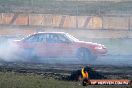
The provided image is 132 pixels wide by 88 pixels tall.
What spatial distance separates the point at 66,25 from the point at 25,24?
3523 millimetres

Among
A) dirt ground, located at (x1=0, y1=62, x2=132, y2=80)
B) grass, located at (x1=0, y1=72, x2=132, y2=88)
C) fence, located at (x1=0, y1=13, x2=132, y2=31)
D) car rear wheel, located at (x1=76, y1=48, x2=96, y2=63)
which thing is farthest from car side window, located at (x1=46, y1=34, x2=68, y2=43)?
fence, located at (x1=0, y1=13, x2=132, y2=31)

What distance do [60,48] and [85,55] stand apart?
4.00 ft

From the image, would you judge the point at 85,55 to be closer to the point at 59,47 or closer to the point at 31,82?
the point at 59,47

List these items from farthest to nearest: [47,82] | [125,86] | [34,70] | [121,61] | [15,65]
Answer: [121,61] < [15,65] < [34,70] < [47,82] < [125,86]

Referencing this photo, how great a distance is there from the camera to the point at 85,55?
19422 mm

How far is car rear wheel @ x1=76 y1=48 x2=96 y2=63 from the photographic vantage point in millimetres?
19312

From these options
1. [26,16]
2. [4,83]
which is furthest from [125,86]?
[26,16]

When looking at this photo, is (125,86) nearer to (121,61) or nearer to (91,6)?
(121,61)

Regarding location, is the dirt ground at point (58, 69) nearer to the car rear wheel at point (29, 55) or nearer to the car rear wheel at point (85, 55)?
the car rear wheel at point (29, 55)

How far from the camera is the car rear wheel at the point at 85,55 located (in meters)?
19.3

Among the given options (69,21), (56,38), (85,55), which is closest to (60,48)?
(56,38)

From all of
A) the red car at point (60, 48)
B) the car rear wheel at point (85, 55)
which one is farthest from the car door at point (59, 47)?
the car rear wheel at point (85, 55)

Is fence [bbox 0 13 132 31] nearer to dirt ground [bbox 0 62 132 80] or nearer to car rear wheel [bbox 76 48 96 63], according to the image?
car rear wheel [bbox 76 48 96 63]

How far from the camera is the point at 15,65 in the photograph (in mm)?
16969
